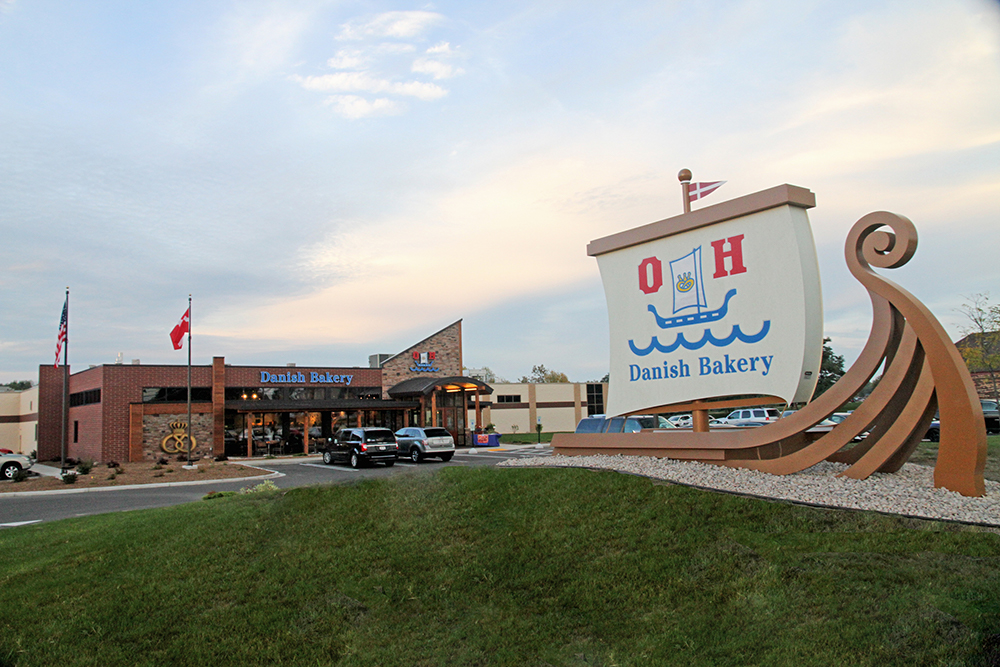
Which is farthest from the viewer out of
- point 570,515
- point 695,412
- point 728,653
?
point 695,412

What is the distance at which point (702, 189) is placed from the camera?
43.6ft

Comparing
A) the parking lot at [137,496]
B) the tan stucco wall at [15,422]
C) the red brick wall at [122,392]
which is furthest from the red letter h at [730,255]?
the tan stucco wall at [15,422]

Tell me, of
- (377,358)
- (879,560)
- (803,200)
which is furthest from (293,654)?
(377,358)

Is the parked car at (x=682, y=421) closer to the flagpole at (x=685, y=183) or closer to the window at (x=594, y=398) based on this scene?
the window at (x=594, y=398)

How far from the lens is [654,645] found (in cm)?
595

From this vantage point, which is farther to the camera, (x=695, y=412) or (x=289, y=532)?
(x=695, y=412)

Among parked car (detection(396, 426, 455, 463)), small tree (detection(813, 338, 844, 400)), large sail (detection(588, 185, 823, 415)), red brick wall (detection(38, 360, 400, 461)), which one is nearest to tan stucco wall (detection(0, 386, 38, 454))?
red brick wall (detection(38, 360, 400, 461))

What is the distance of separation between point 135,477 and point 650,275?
2069cm

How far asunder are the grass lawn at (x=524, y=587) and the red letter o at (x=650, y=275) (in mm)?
4450

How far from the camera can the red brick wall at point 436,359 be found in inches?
1620

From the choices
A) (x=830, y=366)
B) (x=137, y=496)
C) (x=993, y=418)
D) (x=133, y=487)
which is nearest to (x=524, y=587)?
(x=137, y=496)

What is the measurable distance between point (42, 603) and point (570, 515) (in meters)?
6.26

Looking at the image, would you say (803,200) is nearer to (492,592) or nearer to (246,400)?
(492,592)

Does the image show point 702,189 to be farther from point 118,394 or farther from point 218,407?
point 118,394
